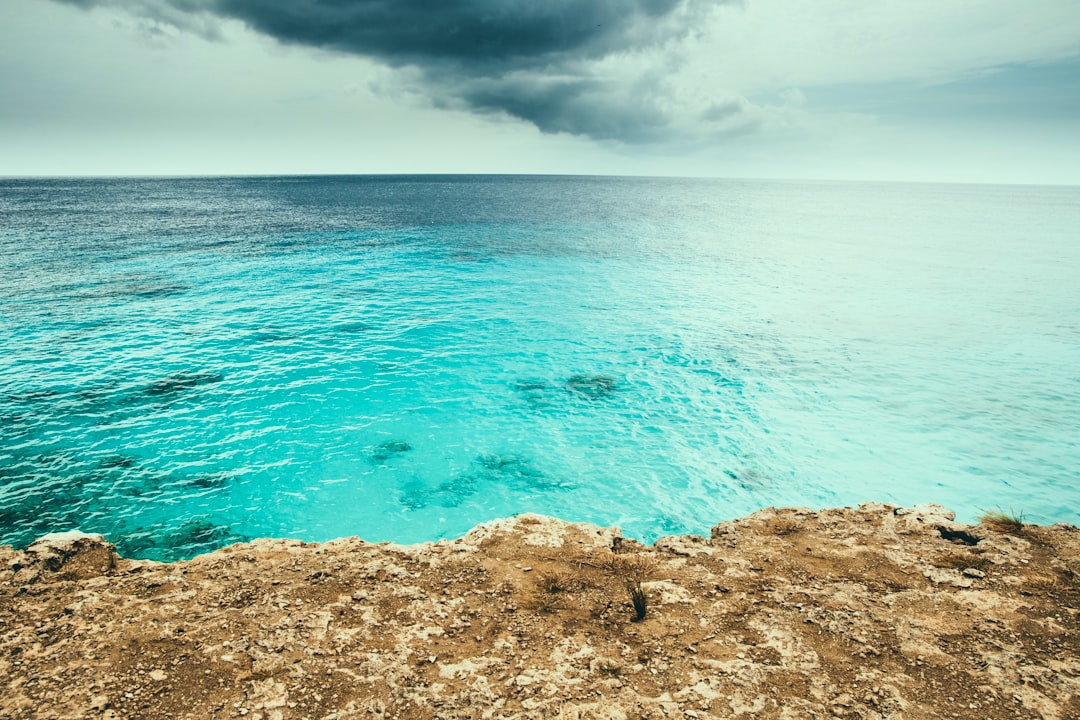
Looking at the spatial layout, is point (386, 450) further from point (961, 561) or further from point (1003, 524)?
point (1003, 524)

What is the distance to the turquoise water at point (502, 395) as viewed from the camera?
1755cm

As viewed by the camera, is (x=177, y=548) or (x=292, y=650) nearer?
(x=292, y=650)

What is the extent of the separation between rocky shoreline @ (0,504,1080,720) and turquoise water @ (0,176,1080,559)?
7491 millimetres

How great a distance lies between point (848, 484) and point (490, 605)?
1751 centimetres

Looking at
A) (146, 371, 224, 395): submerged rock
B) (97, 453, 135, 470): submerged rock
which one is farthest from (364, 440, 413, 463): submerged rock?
(146, 371, 224, 395): submerged rock

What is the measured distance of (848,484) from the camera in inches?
754

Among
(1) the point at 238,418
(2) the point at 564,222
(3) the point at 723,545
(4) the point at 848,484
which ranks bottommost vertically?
(4) the point at 848,484

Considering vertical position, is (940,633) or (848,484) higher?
(940,633)

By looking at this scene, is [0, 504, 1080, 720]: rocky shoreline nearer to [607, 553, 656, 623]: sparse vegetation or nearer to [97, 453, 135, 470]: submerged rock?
[607, 553, 656, 623]: sparse vegetation

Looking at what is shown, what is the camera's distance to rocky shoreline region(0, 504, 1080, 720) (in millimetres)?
6297

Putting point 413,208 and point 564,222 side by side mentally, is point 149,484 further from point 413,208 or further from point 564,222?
point 413,208

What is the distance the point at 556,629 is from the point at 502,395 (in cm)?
1772

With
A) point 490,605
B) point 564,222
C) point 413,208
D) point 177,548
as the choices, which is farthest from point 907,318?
point 413,208

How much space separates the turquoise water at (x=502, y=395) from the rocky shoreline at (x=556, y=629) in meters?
7.49
